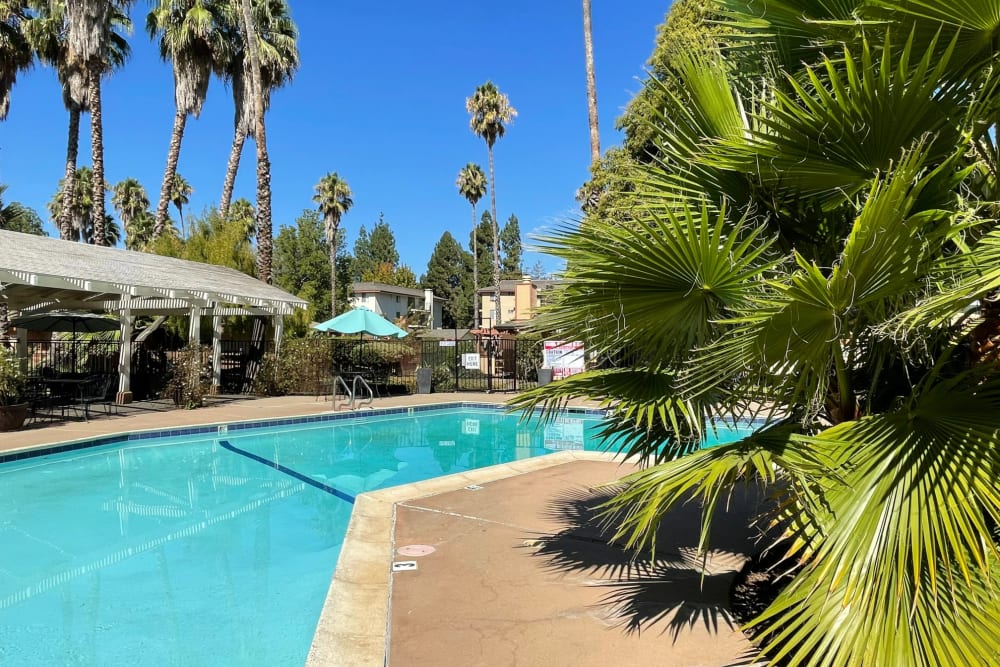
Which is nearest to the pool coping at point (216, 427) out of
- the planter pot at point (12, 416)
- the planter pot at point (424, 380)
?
the planter pot at point (12, 416)

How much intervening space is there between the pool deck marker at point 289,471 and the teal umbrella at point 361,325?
5.15 meters

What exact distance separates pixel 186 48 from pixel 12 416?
57.8 feet

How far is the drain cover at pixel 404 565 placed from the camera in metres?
4.39

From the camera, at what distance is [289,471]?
930cm

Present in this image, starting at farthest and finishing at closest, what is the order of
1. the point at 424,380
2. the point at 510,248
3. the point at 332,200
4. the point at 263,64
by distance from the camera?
the point at 510,248, the point at 332,200, the point at 263,64, the point at 424,380

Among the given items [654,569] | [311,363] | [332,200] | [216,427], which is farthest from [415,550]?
[332,200]

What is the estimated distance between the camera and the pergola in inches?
488

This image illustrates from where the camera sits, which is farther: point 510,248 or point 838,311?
point 510,248

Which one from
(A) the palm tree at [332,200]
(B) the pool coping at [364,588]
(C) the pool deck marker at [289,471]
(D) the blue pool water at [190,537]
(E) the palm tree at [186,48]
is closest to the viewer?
(B) the pool coping at [364,588]

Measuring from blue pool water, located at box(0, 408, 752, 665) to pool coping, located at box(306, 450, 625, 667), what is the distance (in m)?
0.45

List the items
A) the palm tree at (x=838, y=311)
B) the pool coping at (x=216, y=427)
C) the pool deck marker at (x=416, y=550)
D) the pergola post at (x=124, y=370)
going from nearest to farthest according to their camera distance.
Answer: the palm tree at (x=838, y=311) → the pool deck marker at (x=416, y=550) → the pool coping at (x=216, y=427) → the pergola post at (x=124, y=370)

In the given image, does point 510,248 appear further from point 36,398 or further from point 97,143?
point 36,398

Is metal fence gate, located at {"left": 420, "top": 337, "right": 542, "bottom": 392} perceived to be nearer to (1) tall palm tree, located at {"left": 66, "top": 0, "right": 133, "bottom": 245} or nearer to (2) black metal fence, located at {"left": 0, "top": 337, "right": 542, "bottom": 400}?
(2) black metal fence, located at {"left": 0, "top": 337, "right": 542, "bottom": 400}

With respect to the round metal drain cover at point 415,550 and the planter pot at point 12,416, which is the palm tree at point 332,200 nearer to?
the planter pot at point 12,416
